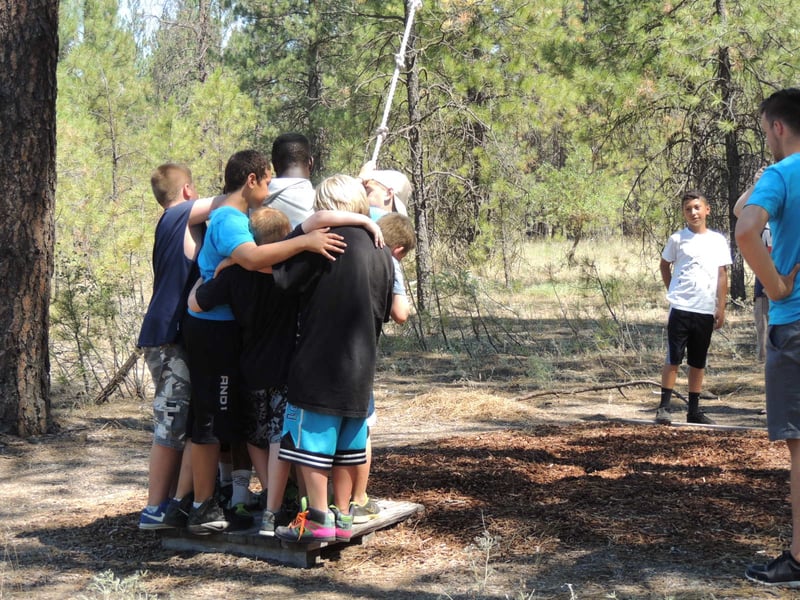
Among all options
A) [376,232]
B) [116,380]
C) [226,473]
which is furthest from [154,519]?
[116,380]

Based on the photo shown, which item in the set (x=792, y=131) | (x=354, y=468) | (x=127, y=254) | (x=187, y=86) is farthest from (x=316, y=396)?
(x=187, y=86)

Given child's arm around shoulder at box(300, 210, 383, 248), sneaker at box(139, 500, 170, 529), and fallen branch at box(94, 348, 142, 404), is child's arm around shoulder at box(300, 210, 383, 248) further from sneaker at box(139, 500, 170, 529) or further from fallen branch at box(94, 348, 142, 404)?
fallen branch at box(94, 348, 142, 404)

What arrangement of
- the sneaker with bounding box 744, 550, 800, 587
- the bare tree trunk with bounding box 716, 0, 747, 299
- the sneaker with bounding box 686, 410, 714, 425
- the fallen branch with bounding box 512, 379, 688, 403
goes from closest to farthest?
the sneaker with bounding box 744, 550, 800, 587, the sneaker with bounding box 686, 410, 714, 425, the fallen branch with bounding box 512, 379, 688, 403, the bare tree trunk with bounding box 716, 0, 747, 299

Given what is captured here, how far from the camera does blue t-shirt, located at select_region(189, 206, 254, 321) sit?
4473 millimetres

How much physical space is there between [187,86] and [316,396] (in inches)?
1032

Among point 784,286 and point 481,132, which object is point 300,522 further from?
point 481,132

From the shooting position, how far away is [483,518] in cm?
494

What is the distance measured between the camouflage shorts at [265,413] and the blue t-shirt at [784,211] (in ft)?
7.49

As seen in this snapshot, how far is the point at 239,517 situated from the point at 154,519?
1.43 feet

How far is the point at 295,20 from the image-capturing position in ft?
81.9

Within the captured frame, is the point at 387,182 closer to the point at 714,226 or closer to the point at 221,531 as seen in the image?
the point at 221,531

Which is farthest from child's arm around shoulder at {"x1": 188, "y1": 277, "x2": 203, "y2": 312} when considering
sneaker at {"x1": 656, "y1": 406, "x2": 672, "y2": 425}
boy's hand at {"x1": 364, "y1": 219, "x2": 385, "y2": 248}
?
sneaker at {"x1": 656, "y1": 406, "x2": 672, "y2": 425}

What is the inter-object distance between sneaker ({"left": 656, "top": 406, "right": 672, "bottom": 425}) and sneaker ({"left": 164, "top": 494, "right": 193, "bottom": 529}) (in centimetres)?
430

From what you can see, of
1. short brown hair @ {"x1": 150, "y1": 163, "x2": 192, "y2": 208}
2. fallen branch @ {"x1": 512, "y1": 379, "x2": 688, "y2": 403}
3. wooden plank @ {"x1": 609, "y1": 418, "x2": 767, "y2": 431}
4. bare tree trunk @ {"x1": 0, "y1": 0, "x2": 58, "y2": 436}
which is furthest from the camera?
fallen branch @ {"x1": 512, "y1": 379, "x2": 688, "y2": 403}
